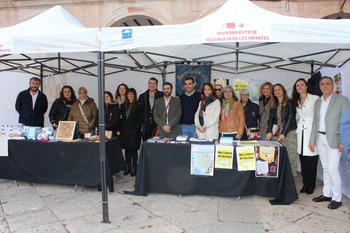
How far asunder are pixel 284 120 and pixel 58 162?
3427 millimetres

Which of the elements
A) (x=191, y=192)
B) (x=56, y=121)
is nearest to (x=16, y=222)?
(x=191, y=192)

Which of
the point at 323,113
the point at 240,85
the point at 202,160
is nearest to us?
the point at 323,113

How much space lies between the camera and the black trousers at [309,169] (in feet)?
13.8

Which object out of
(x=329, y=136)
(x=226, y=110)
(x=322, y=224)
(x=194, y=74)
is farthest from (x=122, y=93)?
(x=322, y=224)

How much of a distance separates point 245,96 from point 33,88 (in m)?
3.96

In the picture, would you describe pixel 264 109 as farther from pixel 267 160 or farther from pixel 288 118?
pixel 267 160

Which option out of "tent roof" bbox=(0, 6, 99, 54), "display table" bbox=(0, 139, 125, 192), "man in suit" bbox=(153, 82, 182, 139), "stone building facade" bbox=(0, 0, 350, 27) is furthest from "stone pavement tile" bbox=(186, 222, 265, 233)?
"stone building facade" bbox=(0, 0, 350, 27)

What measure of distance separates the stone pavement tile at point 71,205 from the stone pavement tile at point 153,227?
0.66m

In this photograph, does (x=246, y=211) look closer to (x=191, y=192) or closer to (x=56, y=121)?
(x=191, y=192)

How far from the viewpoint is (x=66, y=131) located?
4.70m

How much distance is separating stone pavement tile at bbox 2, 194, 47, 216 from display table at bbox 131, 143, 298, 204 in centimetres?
127

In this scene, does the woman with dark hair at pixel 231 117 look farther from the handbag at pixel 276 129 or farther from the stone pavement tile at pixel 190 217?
the stone pavement tile at pixel 190 217

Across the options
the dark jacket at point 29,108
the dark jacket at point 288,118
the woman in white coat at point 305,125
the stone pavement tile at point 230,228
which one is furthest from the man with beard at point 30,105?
the woman in white coat at point 305,125

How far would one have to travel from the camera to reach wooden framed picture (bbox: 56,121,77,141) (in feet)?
15.2
